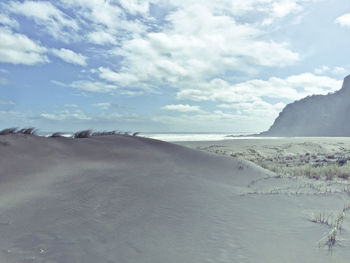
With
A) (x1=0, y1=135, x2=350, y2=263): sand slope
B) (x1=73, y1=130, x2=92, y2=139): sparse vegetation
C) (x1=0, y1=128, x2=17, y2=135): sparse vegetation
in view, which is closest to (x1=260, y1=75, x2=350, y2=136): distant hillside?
(x1=73, y1=130, x2=92, y2=139): sparse vegetation

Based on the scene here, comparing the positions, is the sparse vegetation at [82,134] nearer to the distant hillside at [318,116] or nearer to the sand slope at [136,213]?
the sand slope at [136,213]

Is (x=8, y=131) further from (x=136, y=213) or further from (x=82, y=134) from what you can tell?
(x=136, y=213)

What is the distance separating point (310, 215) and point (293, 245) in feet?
4.23

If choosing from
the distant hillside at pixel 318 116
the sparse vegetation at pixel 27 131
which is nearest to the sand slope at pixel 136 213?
the sparse vegetation at pixel 27 131

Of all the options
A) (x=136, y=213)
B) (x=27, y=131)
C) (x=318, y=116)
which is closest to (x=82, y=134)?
(x=27, y=131)

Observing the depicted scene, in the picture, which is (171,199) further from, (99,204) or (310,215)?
(310,215)

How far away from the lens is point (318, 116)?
79812mm

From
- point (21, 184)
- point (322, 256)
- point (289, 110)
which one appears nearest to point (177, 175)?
point (21, 184)

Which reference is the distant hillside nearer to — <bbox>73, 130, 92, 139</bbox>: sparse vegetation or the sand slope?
<bbox>73, 130, 92, 139</bbox>: sparse vegetation

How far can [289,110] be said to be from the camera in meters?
93.9

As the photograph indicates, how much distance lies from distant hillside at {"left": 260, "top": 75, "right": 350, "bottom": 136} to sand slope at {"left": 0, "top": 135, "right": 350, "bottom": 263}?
74246 millimetres

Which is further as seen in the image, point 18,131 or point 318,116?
point 318,116

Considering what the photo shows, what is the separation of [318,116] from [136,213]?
9004 cm

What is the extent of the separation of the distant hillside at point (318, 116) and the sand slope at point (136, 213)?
74246mm
